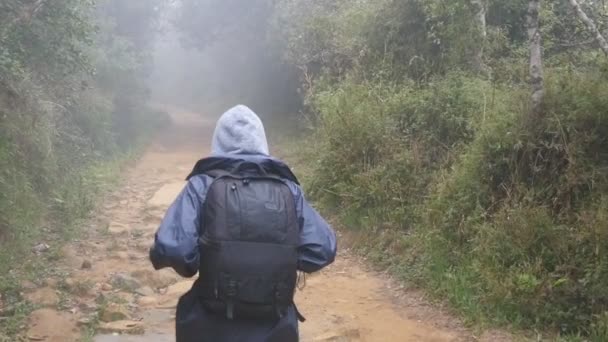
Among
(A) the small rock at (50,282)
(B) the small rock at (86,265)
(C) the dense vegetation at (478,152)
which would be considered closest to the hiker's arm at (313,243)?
(C) the dense vegetation at (478,152)

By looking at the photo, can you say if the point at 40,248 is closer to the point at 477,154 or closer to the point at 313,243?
the point at 477,154

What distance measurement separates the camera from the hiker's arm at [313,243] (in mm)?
2787

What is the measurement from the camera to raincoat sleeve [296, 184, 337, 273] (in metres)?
2.79

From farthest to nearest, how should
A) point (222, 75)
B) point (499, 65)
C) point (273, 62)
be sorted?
1. point (222, 75)
2. point (273, 62)
3. point (499, 65)

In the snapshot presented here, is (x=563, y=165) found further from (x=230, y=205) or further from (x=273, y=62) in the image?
(x=273, y=62)

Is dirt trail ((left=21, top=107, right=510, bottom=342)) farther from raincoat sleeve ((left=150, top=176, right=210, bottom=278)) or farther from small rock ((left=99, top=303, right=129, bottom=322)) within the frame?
raincoat sleeve ((left=150, top=176, right=210, bottom=278))

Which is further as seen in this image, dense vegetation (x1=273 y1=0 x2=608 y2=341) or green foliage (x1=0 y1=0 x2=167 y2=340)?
green foliage (x1=0 y1=0 x2=167 y2=340)

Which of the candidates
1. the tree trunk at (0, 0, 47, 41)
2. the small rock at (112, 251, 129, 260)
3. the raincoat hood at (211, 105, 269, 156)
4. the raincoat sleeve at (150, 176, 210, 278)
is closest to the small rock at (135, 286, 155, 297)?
the small rock at (112, 251, 129, 260)

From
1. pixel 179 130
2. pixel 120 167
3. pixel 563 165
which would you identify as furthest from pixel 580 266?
pixel 179 130

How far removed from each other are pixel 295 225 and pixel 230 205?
267 millimetres

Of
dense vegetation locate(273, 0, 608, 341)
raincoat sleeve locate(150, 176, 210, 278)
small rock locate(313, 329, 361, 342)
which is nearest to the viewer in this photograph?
raincoat sleeve locate(150, 176, 210, 278)

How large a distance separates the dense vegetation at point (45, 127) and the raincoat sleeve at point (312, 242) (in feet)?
14.2

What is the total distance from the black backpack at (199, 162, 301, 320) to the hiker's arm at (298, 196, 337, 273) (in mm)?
90

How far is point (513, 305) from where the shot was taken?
538 centimetres
